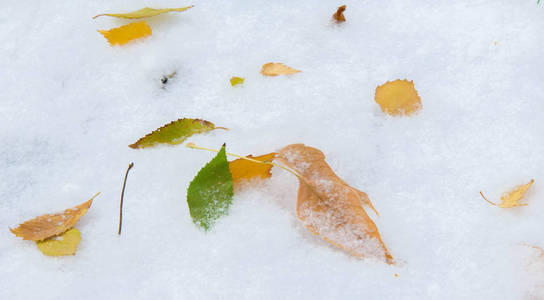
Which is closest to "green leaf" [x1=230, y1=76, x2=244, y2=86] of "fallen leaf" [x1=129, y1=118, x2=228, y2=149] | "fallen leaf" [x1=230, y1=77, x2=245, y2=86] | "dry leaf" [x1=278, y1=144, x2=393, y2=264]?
"fallen leaf" [x1=230, y1=77, x2=245, y2=86]

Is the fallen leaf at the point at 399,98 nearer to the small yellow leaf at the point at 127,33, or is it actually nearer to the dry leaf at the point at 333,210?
the dry leaf at the point at 333,210

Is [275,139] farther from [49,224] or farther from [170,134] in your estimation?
[49,224]

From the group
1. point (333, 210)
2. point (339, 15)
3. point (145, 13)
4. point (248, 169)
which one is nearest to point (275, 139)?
point (248, 169)

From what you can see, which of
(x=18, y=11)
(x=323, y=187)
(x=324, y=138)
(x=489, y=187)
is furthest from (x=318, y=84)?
(x=18, y=11)

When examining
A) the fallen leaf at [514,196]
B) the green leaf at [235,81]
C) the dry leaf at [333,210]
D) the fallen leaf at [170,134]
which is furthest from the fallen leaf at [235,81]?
the fallen leaf at [514,196]

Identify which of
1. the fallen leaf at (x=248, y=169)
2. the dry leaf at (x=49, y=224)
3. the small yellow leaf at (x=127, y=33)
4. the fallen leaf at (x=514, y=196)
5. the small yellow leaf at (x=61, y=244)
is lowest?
the small yellow leaf at (x=61, y=244)

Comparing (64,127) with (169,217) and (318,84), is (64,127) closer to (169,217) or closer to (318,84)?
(169,217)

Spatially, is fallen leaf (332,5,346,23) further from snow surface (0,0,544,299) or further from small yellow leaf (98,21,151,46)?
small yellow leaf (98,21,151,46)
